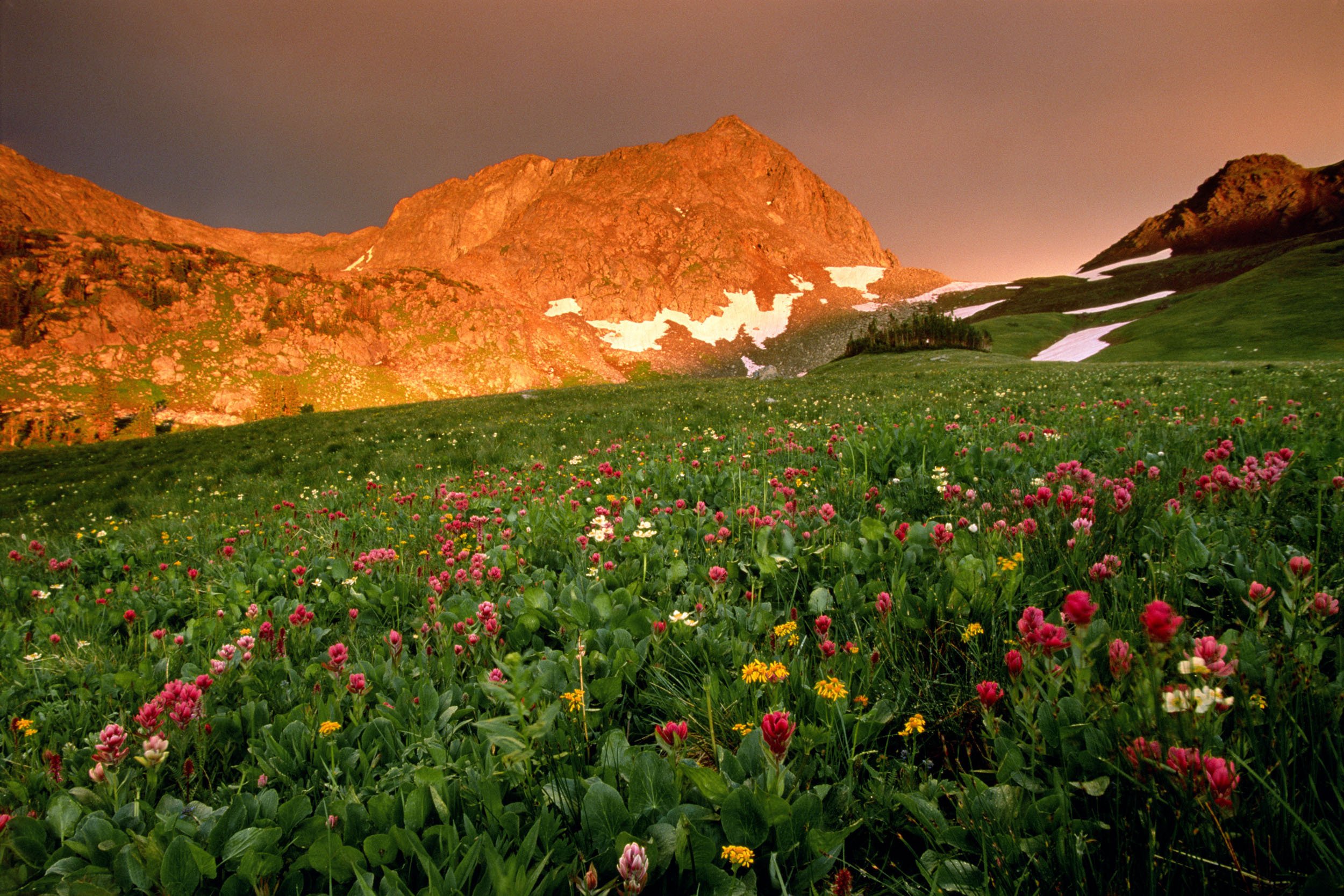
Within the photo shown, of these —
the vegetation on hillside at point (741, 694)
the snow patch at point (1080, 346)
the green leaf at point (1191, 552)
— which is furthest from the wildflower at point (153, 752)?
the snow patch at point (1080, 346)

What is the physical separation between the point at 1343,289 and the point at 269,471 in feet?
322

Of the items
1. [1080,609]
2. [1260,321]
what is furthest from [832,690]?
[1260,321]

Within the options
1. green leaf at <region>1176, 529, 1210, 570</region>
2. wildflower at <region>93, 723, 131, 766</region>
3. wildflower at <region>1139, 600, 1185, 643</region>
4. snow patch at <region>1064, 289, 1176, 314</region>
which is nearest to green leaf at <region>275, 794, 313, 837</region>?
wildflower at <region>93, 723, 131, 766</region>

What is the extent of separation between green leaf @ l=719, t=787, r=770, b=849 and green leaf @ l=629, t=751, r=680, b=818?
18 centimetres

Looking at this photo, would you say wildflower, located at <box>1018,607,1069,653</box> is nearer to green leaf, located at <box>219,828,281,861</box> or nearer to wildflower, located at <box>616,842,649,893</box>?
wildflower, located at <box>616,842,649,893</box>

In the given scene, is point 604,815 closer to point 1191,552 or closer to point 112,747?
point 112,747

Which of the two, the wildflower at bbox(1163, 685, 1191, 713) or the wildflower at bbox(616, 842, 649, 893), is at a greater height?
the wildflower at bbox(1163, 685, 1191, 713)

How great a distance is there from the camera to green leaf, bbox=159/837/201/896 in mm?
1421

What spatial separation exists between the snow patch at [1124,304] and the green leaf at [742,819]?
5947 inches

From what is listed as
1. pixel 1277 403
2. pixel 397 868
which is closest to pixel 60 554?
pixel 397 868

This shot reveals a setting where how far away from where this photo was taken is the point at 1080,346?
78625mm

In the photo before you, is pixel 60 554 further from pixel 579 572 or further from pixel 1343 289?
pixel 1343 289

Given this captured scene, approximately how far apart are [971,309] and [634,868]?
210 metres

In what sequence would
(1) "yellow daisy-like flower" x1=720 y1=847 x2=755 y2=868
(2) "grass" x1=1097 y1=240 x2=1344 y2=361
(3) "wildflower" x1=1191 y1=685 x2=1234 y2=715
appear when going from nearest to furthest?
(3) "wildflower" x1=1191 y1=685 x2=1234 y2=715
(1) "yellow daisy-like flower" x1=720 y1=847 x2=755 y2=868
(2) "grass" x1=1097 y1=240 x2=1344 y2=361
